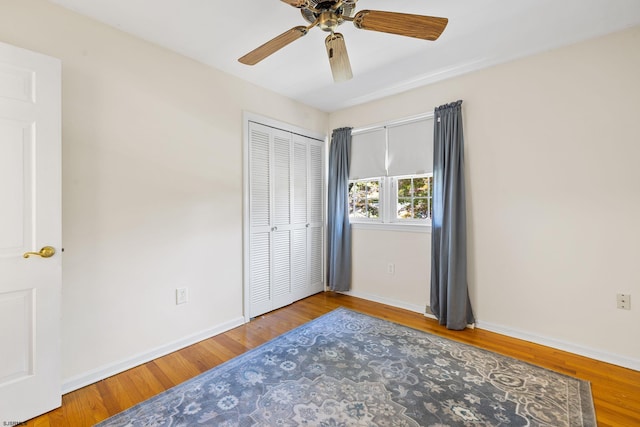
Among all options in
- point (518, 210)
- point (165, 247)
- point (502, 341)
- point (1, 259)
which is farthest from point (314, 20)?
point (502, 341)

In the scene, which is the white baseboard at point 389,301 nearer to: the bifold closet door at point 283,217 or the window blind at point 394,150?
the bifold closet door at point 283,217

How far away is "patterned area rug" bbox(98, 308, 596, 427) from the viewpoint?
1.58 meters

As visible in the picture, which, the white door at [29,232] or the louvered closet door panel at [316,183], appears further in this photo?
the louvered closet door panel at [316,183]

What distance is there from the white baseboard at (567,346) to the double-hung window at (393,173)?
46.3 inches

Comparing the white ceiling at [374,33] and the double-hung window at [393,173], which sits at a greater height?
the white ceiling at [374,33]

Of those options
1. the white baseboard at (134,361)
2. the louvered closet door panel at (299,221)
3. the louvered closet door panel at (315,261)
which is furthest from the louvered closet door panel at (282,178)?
the white baseboard at (134,361)

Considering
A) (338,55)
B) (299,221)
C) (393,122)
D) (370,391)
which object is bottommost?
(370,391)

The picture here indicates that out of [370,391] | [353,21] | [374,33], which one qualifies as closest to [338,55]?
[353,21]

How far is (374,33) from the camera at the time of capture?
2.12m

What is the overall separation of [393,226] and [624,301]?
1.94m

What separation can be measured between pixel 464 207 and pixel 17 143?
3330mm

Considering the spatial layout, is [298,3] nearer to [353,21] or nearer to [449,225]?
[353,21]

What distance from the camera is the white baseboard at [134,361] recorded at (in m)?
1.86

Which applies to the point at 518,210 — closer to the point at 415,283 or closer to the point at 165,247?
the point at 415,283
